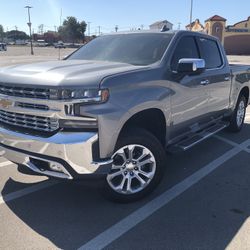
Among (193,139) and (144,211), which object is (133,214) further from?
(193,139)

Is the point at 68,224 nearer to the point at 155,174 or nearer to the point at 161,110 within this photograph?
the point at 155,174

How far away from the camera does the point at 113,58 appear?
478 cm

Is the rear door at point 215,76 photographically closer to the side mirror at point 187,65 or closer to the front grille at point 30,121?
the side mirror at point 187,65

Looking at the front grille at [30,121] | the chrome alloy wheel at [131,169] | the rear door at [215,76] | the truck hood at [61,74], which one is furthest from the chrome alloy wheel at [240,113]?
the front grille at [30,121]

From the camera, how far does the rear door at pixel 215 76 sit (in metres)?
5.58

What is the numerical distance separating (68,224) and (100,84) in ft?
4.69

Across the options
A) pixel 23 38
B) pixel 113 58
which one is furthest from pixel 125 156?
pixel 23 38

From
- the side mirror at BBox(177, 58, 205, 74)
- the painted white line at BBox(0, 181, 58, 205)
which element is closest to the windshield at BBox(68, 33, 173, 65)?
the side mirror at BBox(177, 58, 205, 74)

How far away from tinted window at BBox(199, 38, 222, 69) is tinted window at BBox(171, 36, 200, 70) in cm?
27

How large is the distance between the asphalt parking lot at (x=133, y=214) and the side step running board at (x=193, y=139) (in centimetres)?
43

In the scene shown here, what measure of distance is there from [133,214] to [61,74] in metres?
1.64

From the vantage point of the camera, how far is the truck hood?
3.42 metres

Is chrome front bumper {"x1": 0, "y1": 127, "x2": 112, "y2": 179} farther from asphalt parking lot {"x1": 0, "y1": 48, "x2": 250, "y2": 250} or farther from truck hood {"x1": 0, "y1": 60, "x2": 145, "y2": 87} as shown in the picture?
truck hood {"x1": 0, "y1": 60, "x2": 145, "y2": 87}

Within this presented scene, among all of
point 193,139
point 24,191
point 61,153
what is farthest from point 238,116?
point 61,153
